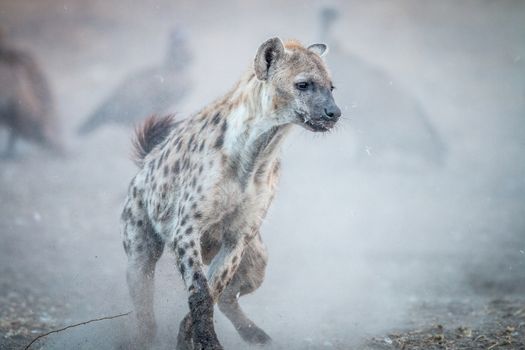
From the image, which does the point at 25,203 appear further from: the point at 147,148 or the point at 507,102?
the point at 507,102

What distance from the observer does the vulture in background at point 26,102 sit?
881 centimetres

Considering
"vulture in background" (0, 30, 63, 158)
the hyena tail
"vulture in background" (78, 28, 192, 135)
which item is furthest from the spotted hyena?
"vulture in background" (0, 30, 63, 158)

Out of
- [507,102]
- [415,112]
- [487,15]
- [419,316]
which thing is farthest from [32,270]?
[487,15]

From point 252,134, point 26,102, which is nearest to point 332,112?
point 252,134

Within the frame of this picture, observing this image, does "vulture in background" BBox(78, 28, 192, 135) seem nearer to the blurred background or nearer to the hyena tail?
the blurred background

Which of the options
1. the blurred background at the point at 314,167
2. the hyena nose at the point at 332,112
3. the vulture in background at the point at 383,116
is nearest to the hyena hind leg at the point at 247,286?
the blurred background at the point at 314,167

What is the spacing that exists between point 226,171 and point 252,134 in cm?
19

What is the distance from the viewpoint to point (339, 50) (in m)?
9.09

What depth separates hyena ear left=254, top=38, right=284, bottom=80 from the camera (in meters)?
3.28

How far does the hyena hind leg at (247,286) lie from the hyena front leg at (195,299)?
519mm

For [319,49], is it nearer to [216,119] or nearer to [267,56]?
[267,56]

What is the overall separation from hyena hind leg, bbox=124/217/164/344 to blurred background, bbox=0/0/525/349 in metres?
0.12

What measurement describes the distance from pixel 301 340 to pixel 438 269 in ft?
6.04

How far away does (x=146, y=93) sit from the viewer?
842 cm
